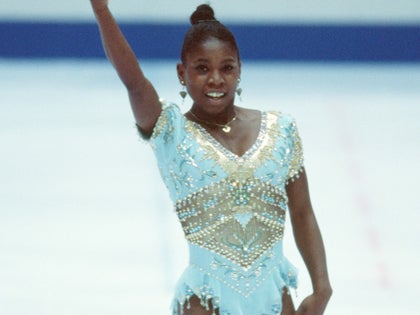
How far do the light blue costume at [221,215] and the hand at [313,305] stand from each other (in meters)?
0.05

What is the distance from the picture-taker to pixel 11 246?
4.20m

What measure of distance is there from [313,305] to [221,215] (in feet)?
0.93

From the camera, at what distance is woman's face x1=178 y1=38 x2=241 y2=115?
8.20 ft

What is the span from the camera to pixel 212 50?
2504mm

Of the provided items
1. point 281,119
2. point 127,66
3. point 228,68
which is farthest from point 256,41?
point 127,66

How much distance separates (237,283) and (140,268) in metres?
1.55

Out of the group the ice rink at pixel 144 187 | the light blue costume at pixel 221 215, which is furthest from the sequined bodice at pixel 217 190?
the ice rink at pixel 144 187

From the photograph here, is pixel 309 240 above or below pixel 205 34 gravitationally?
below

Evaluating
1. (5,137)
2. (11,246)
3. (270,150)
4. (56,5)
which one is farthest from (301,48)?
(270,150)

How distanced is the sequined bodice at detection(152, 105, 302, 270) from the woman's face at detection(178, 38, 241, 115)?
2.5 inches

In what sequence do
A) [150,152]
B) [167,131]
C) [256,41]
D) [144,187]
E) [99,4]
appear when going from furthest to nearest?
[256,41] → [150,152] → [144,187] → [167,131] → [99,4]

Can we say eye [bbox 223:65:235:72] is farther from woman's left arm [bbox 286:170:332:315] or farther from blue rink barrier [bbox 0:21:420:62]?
blue rink barrier [bbox 0:21:420:62]

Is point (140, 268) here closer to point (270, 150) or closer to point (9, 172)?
point (9, 172)

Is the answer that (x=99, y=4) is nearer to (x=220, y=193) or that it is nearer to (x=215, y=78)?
(x=215, y=78)
